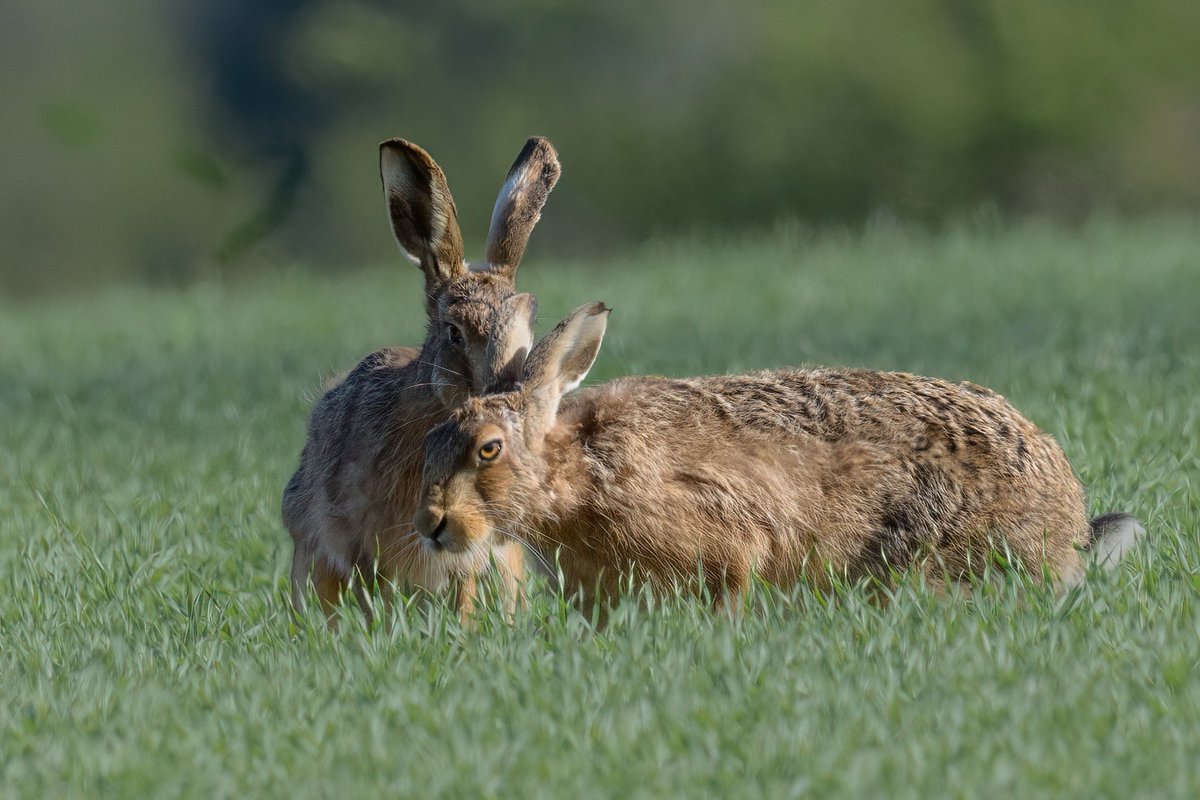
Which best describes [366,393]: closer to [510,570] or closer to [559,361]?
[510,570]

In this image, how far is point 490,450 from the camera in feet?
14.2

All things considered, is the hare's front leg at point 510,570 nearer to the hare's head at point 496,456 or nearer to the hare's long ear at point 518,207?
the hare's head at point 496,456

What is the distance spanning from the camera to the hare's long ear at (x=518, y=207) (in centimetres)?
512

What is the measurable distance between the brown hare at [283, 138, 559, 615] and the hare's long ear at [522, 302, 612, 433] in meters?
0.10

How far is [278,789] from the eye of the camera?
3.21 meters

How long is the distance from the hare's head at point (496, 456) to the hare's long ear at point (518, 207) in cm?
65

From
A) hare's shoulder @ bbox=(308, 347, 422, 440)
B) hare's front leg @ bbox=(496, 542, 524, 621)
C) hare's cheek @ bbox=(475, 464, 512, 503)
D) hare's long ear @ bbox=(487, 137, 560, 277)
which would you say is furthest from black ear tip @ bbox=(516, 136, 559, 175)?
hare's cheek @ bbox=(475, 464, 512, 503)

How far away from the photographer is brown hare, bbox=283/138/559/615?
4672 millimetres

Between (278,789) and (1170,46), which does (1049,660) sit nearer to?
(278,789)

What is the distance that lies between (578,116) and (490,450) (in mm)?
15400

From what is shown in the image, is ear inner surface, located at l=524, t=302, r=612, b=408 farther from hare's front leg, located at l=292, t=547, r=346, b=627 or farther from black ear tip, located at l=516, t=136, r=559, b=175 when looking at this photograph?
black ear tip, located at l=516, t=136, r=559, b=175

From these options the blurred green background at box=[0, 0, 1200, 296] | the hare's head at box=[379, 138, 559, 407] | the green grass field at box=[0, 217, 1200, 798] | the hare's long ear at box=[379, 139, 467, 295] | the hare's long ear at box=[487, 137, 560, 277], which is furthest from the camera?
the blurred green background at box=[0, 0, 1200, 296]

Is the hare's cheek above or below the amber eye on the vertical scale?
below

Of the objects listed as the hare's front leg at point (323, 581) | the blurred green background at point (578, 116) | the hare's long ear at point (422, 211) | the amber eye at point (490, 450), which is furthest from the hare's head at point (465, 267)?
the blurred green background at point (578, 116)
